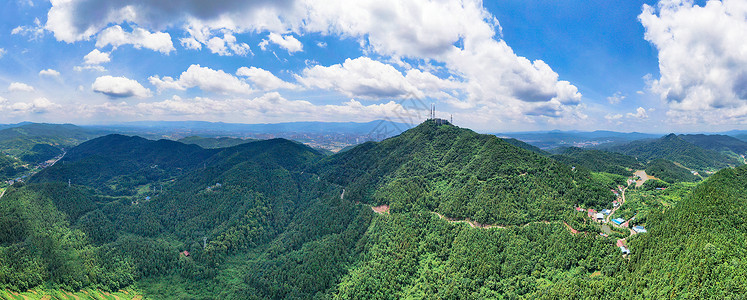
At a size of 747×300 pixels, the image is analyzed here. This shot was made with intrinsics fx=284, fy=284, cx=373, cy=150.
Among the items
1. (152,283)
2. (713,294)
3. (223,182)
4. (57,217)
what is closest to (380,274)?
(713,294)

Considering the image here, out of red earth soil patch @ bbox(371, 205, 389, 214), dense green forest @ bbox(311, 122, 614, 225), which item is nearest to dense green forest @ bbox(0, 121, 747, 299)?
dense green forest @ bbox(311, 122, 614, 225)

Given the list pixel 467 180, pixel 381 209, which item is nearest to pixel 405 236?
pixel 381 209

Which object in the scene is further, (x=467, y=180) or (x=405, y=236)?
(x=467, y=180)

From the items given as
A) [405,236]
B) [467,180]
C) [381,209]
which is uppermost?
[467,180]

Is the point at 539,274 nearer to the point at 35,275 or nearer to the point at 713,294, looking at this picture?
the point at 713,294

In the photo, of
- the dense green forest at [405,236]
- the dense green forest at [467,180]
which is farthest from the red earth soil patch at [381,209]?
the dense green forest at [405,236]

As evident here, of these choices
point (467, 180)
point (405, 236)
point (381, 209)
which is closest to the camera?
point (405, 236)

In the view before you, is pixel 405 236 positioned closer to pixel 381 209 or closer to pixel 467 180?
pixel 381 209

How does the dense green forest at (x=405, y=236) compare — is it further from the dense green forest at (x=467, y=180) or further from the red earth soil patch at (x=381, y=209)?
the red earth soil patch at (x=381, y=209)
